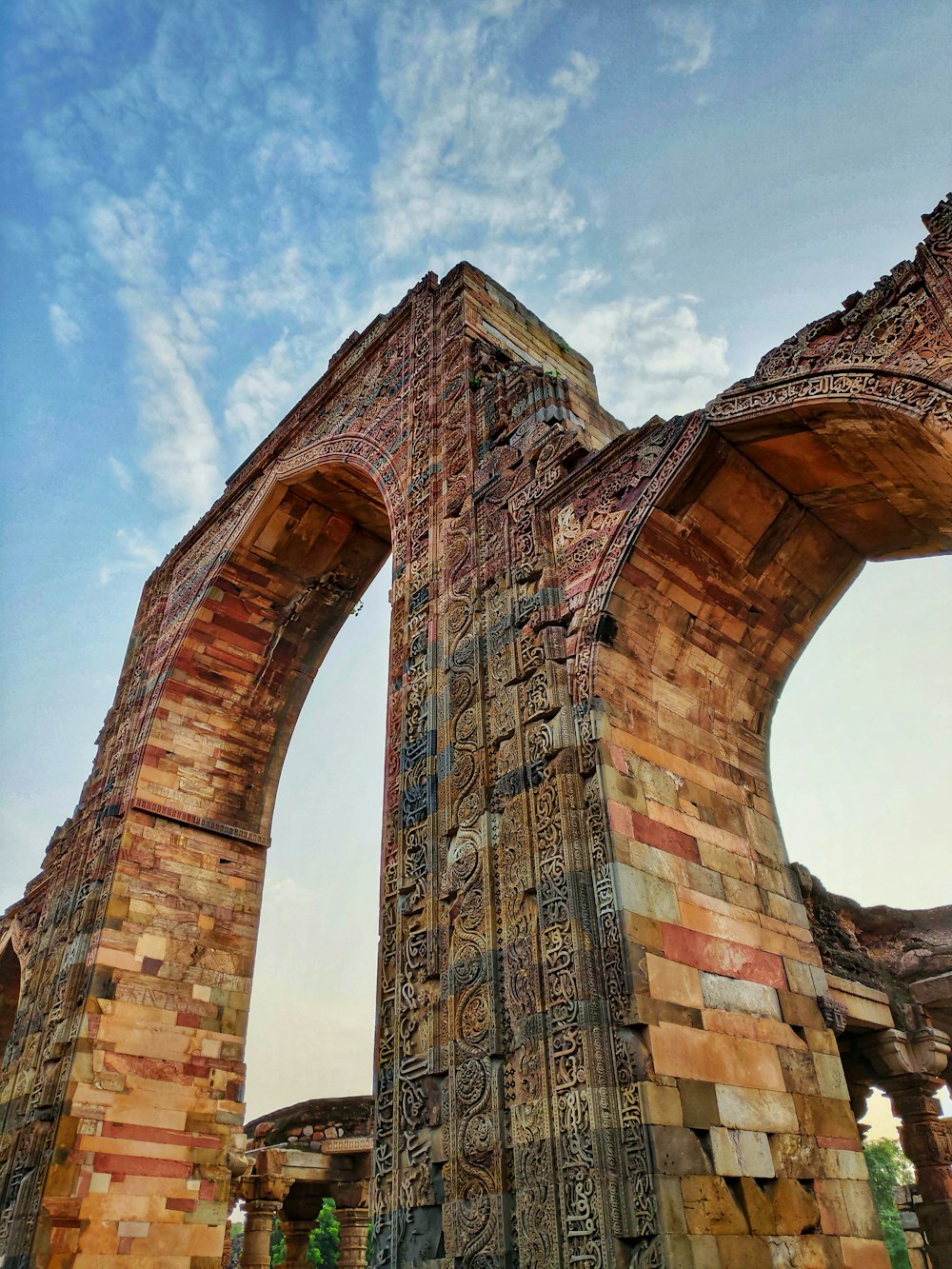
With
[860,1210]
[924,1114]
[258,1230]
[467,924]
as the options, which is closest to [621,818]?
[467,924]

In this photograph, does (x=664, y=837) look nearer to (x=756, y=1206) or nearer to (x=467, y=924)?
(x=467, y=924)

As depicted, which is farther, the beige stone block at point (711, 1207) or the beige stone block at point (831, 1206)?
the beige stone block at point (831, 1206)

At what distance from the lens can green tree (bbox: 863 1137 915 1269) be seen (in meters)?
25.9

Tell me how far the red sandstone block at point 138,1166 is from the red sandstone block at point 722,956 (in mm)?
6188

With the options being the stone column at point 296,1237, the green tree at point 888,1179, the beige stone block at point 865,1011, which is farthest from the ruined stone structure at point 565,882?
the green tree at point 888,1179

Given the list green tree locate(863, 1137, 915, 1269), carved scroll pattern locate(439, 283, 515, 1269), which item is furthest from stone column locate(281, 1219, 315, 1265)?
green tree locate(863, 1137, 915, 1269)

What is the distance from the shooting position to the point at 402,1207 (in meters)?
4.70

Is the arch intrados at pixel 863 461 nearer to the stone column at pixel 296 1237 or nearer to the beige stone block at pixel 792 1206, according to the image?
the beige stone block at pixel 792 1206

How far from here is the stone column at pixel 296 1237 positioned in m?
9.48

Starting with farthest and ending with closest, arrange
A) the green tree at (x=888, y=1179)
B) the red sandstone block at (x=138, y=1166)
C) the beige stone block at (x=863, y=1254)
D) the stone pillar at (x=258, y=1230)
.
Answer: the green tree at (x=888, y=1179) → the stone pillar at (x=258, y=1230) → the red sandstone block at (x=138, y=1166) → the beige stone block at (x=863, y=1254)

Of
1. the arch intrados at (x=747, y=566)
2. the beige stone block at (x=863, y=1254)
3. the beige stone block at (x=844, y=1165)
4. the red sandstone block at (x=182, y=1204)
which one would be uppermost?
the arch intrados at (x=747, y=566)

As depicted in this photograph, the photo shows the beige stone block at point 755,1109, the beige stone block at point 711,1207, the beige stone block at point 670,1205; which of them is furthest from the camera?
the beige stone block at point 755,1109

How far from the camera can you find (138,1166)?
26.6 ft

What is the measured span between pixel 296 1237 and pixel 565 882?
301 inches
